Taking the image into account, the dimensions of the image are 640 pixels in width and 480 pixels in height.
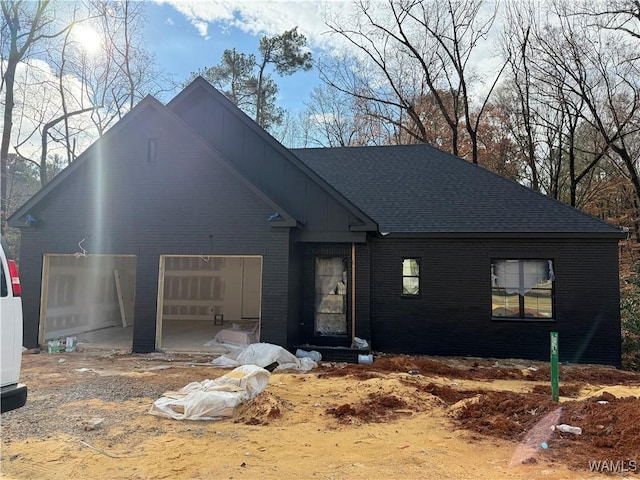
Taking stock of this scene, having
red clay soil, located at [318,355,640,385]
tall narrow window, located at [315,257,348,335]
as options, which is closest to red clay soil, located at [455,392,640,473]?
red clay soil, located at [318,355,640,385]

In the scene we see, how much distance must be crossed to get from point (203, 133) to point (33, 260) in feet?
17.5

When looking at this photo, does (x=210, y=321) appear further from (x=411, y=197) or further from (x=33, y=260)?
(x=411, y=197)

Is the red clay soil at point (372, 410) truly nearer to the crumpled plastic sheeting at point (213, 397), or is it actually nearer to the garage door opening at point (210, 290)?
the crumpled plastic sheeting at point (213, 397)

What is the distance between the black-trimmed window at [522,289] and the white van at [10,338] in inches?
394

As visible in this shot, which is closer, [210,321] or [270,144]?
[270,144]

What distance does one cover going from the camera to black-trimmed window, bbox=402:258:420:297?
37.0 ft

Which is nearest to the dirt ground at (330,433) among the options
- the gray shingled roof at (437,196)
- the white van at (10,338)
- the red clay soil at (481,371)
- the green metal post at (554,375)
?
the green metal post at (554,375)

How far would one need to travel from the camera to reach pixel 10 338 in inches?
149

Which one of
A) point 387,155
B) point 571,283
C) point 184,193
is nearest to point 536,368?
point 571,283

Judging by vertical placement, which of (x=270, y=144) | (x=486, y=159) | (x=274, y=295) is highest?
(x=486, y=159)

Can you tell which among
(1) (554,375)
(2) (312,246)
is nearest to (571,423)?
(1) (554,375)

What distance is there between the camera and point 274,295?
32.1 feet

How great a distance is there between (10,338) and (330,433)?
3.44 meters

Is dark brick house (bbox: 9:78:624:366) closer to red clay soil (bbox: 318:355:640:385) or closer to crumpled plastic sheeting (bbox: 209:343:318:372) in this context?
crumpled plastic sheeting (bbox: 209:343:318:372)
